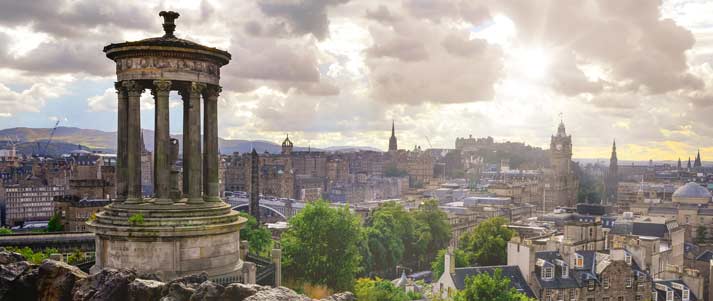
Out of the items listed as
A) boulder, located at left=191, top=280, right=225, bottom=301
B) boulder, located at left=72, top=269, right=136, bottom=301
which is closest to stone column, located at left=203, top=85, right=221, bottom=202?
boulder, located at left=72, top=269, right=136, bottom=301

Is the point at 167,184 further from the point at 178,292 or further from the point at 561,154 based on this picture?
the point at 561,154

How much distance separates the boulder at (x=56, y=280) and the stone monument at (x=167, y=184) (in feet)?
19.6

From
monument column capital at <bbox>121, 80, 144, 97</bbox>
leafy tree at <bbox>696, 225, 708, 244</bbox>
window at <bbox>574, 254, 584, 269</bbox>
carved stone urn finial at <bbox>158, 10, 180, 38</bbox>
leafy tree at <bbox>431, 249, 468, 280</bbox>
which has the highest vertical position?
carved stone urn finial at <bbox>158, 10, 180, 38</bbox>

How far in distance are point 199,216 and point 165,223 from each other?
0.90 m

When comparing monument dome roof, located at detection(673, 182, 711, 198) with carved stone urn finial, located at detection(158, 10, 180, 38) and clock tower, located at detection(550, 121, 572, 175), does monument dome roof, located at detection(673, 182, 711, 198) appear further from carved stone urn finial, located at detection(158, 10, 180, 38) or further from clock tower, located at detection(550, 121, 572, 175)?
carved stone urn finial, located at detection(158, 10, 180, 38)

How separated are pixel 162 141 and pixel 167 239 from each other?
8.89ft

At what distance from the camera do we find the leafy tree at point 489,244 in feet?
194

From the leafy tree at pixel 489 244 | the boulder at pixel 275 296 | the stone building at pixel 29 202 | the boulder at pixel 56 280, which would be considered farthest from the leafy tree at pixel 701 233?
the stone building at pixel 29 202

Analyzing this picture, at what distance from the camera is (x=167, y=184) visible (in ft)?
57.9

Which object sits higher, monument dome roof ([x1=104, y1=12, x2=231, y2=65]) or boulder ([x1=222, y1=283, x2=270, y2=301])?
monument dome roof ([x1=104, y1=12, x2=231, y2=65])

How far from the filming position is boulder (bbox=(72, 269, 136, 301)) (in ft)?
30.8

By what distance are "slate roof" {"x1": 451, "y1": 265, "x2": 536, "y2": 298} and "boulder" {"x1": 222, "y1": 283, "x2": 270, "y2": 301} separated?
34.3m

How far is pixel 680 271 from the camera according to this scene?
5250cm

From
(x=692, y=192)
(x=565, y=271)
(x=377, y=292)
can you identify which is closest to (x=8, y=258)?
(x=377, y=292)
